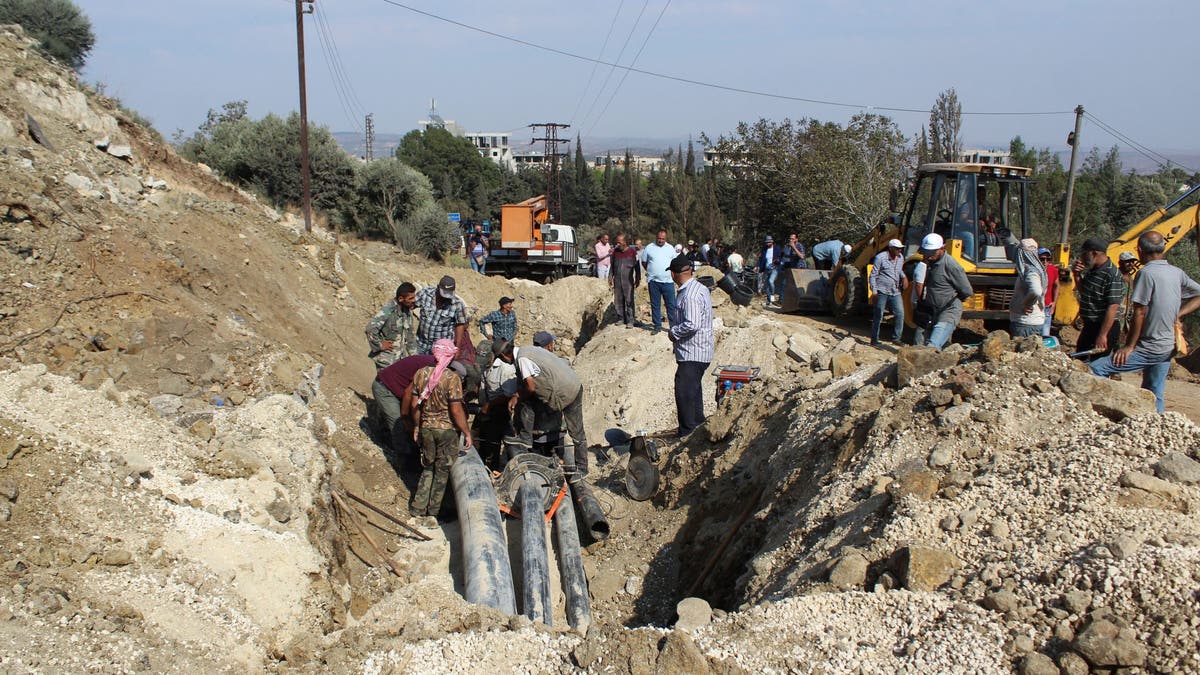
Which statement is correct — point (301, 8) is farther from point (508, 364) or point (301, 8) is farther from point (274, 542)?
point (274, 542)

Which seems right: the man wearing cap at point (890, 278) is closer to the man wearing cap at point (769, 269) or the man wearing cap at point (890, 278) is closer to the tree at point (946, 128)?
the man wearing cap at point (769, 269)

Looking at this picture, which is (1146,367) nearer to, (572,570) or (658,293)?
(572,570)

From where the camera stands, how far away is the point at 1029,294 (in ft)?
23.7

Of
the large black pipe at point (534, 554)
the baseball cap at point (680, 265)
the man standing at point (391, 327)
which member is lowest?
the large black pipe at point (534, 554)

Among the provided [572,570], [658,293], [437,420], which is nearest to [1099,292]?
[572,570]

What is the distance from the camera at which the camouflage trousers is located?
6.55 m

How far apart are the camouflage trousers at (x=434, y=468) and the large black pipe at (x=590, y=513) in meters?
1.09

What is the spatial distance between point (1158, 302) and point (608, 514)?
4.43 m

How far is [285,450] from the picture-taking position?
20.2 ft

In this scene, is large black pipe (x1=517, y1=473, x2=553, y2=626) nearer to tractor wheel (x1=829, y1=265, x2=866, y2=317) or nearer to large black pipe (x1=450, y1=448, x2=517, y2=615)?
large black pipe (x1=450, y1=448, x2=517, y2=615)

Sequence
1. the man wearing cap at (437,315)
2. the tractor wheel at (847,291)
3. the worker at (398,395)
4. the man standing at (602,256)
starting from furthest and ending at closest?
the man standing at (602,256)
the tractor wheel at (847,291)
the man wearing cap at (437,315)
the worker at (398,395)

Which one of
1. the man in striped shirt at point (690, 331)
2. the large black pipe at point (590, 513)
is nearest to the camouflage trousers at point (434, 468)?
the large black pipe at point (590, 513)

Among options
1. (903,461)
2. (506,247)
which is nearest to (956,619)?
(903,461)

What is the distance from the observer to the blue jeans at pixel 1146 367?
5.98 meters
